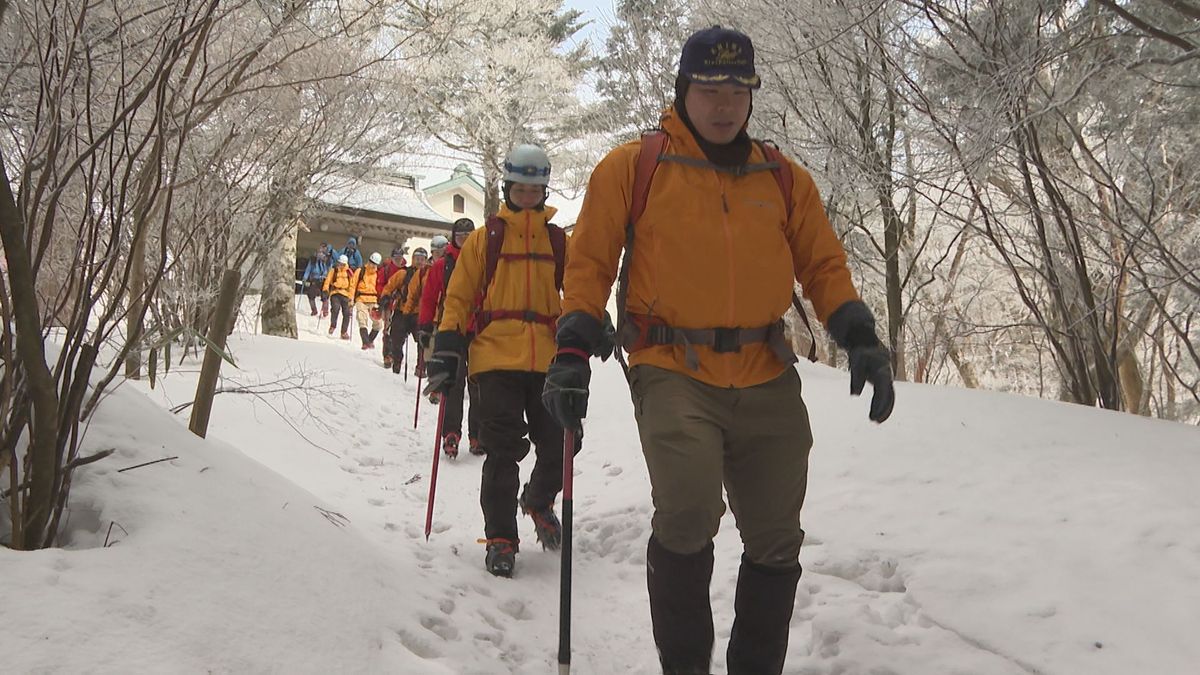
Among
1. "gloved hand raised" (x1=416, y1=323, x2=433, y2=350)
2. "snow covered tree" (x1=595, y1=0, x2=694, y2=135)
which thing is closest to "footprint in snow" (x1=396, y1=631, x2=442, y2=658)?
"gloved hand raised" (x1=416, y1=323, x2=433, y2=350)

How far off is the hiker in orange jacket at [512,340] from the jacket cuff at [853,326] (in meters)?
1.69

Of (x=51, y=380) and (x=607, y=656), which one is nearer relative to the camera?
(x=51, y=380)

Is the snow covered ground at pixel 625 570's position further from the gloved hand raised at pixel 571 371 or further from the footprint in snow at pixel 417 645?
the gloved hand raised at pixel 571 371

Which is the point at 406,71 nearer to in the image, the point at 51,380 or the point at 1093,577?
the point at 51,380

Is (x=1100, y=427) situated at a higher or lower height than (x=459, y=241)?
lower

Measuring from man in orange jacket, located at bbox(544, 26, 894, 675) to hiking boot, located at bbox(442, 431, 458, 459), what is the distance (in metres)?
4.11

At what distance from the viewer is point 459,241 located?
6.36 meters

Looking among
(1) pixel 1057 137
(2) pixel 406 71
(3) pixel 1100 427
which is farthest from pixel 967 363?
(3) pixel 1100 427

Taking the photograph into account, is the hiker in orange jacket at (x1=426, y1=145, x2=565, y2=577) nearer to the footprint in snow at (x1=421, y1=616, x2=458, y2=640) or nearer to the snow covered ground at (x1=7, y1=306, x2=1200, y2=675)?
the snow covered ground at (x1=7, y1=306, x2=1200, y2=675)

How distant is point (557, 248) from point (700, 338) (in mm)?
1806

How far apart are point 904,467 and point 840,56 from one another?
4798 millimetres

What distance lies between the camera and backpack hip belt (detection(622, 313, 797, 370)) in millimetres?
2072

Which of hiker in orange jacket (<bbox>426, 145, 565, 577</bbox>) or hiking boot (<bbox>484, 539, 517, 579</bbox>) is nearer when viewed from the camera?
hiking boot (<bbox>484, 539, 517, 579</bbox>)

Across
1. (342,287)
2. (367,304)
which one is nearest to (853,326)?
(367,304)
